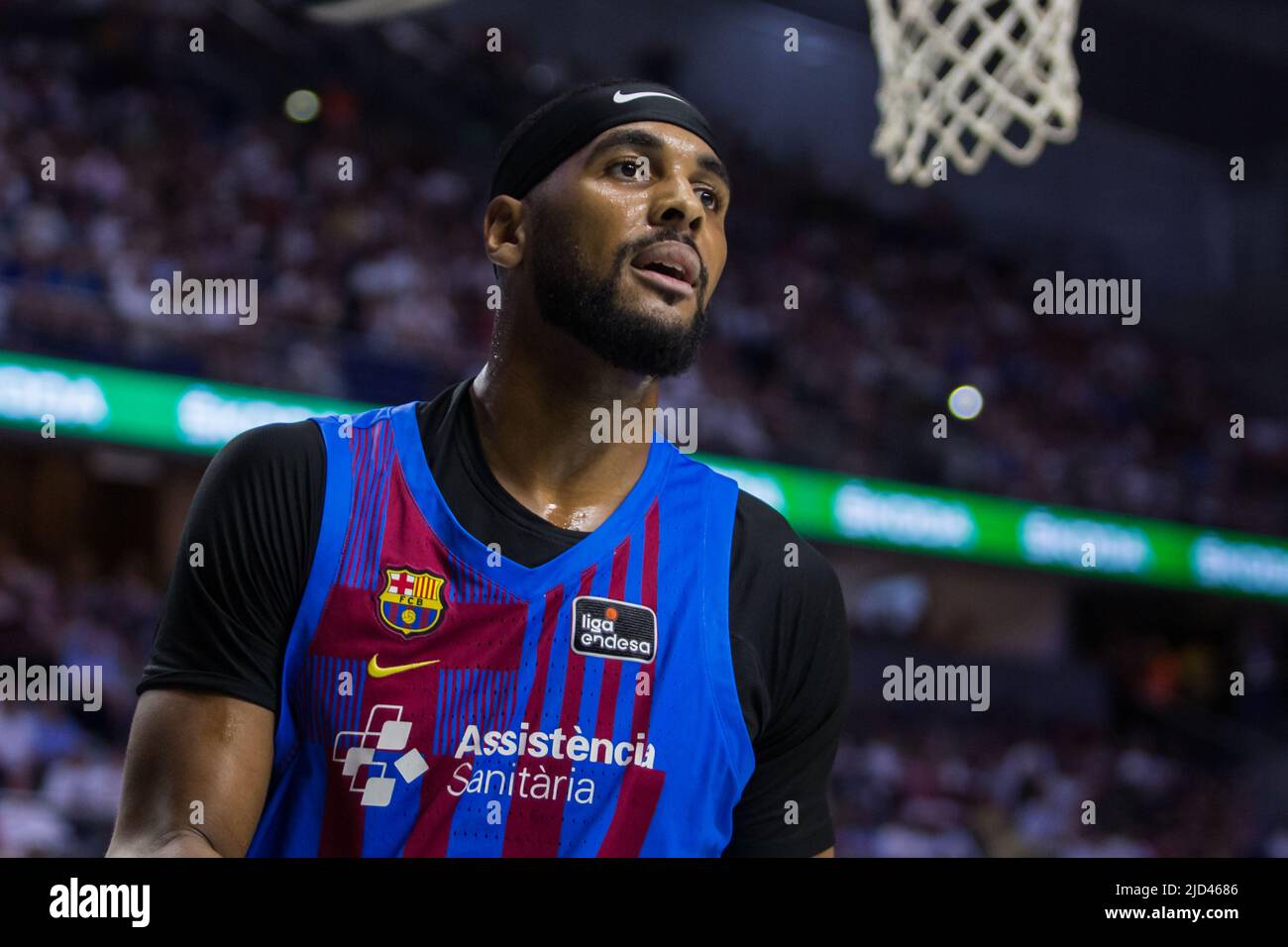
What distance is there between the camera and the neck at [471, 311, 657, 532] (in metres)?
2.33

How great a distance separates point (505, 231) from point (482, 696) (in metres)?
0.79

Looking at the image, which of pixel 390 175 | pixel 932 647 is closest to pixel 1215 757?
pixel 932 647

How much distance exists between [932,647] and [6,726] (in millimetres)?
8791

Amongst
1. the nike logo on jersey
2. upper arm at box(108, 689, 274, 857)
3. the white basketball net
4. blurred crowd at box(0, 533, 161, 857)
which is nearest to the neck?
A: the nike logo on jersey

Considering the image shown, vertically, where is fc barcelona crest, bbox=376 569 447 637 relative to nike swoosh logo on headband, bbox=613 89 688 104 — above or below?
below

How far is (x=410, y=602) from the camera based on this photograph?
2129 mm

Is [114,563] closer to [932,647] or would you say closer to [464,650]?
[932,647]

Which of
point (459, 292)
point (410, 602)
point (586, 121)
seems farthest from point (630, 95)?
point (459, 292)

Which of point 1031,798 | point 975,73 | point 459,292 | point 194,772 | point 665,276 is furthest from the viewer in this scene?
point 1031,798

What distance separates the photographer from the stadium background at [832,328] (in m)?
9.67

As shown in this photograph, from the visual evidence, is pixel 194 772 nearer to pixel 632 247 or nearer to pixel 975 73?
pixel 632 247

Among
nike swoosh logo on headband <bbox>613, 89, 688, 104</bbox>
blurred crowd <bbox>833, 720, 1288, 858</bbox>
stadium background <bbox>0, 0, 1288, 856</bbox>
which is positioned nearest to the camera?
nike swoosh logo on headband <bbox>613, 89, 688, 104</bbox>

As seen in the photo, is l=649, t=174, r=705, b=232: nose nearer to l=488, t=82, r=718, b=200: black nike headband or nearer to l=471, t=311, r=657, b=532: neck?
l=488, t=82, r=718, b=200: black nike headband

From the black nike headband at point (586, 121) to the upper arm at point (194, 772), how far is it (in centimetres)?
96
